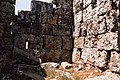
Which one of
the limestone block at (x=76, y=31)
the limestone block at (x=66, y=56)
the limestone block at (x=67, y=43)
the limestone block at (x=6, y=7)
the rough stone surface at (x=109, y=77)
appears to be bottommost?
the rough stone surface at (x=109, y=77)

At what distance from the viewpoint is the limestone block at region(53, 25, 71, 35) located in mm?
9745

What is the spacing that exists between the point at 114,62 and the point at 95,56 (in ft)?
3.59

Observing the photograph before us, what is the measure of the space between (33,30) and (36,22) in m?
0.35

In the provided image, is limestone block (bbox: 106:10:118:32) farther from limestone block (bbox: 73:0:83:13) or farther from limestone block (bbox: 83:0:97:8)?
limestone block (bbox: 73:0:83:13)

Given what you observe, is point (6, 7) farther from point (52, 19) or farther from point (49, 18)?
point (52, 19)

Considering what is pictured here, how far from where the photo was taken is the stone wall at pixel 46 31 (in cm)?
932

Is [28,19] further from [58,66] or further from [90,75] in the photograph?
[90,75]

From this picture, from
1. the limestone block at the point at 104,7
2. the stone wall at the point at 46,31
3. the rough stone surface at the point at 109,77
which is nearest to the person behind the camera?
the rough stone surface at the point at 109,77

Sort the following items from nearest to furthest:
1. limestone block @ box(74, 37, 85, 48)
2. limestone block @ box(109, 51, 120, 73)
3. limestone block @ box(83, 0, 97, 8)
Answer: limestone block @ box(109, 51, 120, 73), limestone block @ box(83, 0, 97, 8), limestone block @ box(74, 37, 85, 48)

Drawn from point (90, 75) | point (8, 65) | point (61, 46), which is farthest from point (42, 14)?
point (90, 75)

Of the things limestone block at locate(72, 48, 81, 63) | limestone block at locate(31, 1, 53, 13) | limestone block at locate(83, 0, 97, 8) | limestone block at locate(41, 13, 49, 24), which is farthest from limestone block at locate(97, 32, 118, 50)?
limestone block at locate(31, 1, 53, 13)

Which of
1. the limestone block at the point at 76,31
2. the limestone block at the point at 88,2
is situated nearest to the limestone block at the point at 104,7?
the limestone block at the point at 88,2

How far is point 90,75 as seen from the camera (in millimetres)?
7465

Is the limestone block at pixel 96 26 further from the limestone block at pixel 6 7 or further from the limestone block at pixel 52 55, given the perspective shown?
the limestone block at pixel 6 7
